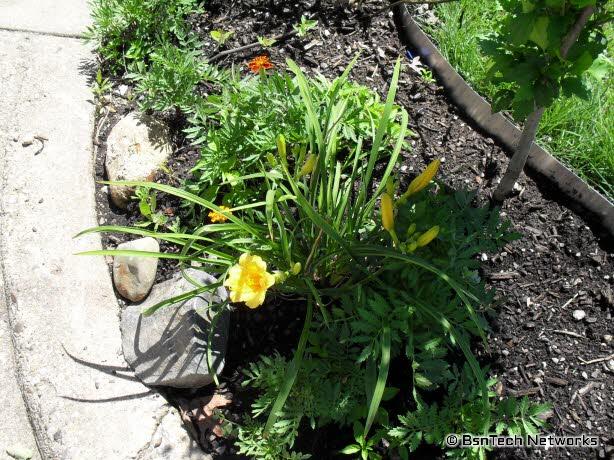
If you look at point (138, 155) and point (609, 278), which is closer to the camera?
point (609, 278)

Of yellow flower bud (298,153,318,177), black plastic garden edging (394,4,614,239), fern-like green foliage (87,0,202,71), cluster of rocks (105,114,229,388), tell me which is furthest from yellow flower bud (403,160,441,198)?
fern-like green foliage (87,0,202,71)

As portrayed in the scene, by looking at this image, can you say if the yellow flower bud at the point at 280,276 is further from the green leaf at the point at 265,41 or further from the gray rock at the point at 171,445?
the green leaf at the point at 265,41

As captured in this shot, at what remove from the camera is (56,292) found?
2.37 meters

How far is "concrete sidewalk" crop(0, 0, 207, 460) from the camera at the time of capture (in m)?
2.13

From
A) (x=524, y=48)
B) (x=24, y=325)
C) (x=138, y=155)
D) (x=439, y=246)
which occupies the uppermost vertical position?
(x=524, y=48)

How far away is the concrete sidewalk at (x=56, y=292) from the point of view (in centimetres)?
213

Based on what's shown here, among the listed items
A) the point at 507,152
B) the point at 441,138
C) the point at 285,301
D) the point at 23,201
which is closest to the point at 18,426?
Result: the point at 23,201

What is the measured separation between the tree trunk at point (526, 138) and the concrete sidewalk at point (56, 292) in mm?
1590

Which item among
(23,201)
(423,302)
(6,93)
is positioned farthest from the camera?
(6,93)

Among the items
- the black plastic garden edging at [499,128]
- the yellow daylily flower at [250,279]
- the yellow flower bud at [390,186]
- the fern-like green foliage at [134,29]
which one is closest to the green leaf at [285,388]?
the yellow daylily flower at [250,279]

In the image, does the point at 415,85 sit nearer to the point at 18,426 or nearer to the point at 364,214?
the point at 364,214

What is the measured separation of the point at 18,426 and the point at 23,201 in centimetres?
96

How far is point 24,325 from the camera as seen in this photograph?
2.31 metres

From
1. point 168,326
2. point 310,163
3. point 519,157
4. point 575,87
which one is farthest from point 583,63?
point 168,326
